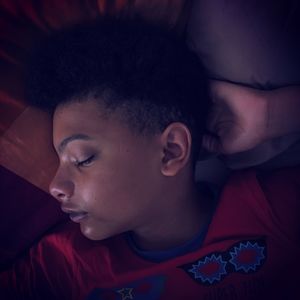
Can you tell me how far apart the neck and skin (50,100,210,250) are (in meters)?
0.02

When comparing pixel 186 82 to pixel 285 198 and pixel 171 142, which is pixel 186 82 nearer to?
pixel 171 142

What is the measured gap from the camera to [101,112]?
64 cm

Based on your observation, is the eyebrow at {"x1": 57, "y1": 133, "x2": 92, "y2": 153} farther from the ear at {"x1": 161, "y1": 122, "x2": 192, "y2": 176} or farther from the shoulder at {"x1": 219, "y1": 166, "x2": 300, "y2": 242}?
the shoulder at {"x1": 219, "y1": 166, "x2": 300, "y2": 242}

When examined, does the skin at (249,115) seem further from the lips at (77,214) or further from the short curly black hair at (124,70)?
the lips at (77,214)

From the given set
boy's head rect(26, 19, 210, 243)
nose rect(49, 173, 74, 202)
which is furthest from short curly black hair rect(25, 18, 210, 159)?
nose rect(49, 173, 74, 202)

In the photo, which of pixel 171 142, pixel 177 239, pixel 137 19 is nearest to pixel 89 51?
pixel 137 19

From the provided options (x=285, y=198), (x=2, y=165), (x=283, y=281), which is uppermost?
(x=2, y=165)

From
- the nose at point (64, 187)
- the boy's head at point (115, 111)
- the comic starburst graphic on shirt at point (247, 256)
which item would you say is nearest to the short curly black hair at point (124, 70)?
the boy's head at point (115, 111)

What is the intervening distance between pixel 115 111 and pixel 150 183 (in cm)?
14

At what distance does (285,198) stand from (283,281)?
0.16 m

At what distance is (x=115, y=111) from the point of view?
2.10 ft

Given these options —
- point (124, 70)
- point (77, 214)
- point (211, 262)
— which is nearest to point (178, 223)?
point (211, 262)

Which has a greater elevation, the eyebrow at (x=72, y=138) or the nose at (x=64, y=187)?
the eyebrow at (x=72, y=138)

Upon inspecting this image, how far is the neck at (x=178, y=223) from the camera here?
2.45ft
